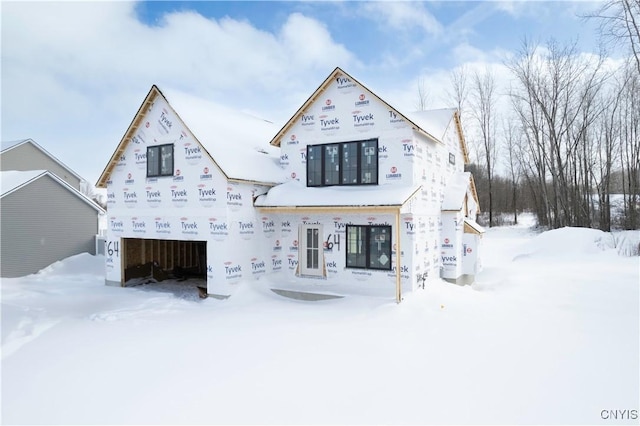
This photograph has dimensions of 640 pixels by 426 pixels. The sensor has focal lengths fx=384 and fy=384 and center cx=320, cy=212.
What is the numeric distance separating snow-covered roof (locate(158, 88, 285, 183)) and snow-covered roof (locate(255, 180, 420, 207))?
0.61 m

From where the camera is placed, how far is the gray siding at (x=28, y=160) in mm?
24812

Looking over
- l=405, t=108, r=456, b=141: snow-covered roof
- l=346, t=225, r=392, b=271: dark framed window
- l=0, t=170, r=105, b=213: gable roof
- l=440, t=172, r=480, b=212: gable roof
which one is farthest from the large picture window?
l=0, t=170, r=105, b=213: gable roof

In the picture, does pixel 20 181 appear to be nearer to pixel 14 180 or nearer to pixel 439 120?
pixel 14 180

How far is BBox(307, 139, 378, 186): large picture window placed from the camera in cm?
1124

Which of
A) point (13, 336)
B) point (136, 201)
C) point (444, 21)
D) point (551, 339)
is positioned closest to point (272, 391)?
point (551, 339)

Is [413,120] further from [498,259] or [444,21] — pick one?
[498,259]

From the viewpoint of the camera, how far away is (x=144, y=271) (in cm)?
1434

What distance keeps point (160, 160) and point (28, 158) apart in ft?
67.2

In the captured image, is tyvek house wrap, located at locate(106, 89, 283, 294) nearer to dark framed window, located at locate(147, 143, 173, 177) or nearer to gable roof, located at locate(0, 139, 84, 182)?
dark framed window, located at locate(147, 143, 173, 177)

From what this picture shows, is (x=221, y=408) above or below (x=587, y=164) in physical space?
below

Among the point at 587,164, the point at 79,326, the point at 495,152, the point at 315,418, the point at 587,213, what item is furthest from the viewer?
the point at 495,152

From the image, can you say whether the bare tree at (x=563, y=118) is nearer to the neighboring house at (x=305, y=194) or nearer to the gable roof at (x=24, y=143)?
the neighboring house at (x=305, y=194)

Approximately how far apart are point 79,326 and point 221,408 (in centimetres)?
558

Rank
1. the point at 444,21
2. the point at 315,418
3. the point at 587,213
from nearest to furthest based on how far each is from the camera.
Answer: the point at 315,418 → the point at 444,21 → the point at 587,213
